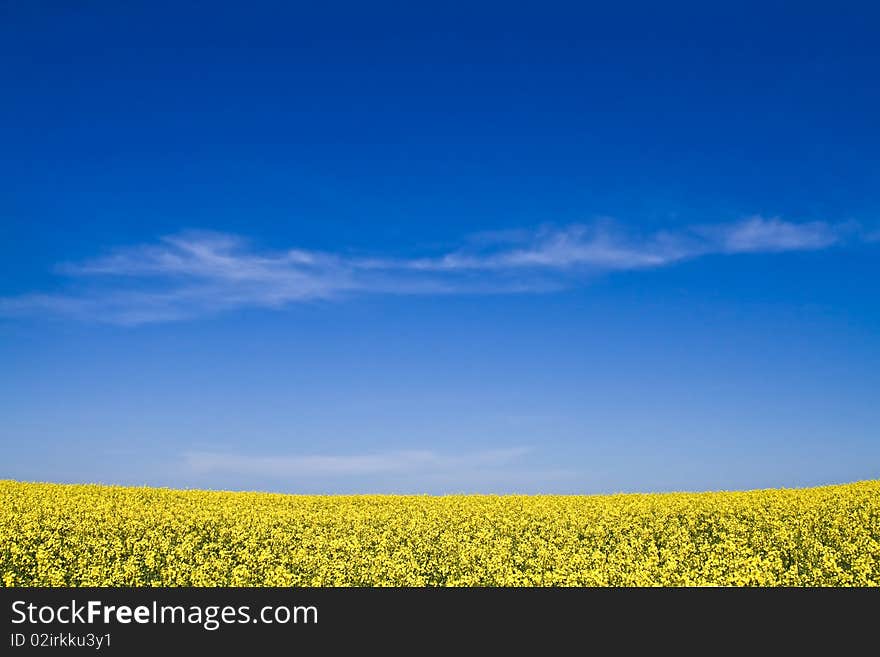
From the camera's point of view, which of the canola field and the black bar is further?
the canola field

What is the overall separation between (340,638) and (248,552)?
29.3 ft

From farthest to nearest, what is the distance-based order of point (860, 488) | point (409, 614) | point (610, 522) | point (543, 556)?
point (860, 488)
point (610, 522)
point (543, 556)
point (409, 614)

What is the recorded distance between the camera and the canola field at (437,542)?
18734mm

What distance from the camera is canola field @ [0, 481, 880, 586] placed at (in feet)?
61.5

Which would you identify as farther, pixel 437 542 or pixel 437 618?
pixel 437 542

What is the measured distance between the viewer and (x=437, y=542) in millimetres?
23609

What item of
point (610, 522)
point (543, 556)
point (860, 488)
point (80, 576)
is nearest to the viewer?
point (80, 576)

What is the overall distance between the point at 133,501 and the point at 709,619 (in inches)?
1097

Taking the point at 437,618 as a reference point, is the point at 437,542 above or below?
above

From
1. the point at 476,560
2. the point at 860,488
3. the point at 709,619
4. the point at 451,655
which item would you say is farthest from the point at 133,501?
the point at 860,488

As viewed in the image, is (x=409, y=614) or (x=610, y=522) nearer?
(x=409, y=614)

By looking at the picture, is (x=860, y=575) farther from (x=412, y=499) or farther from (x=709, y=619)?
(x=412, y=499)

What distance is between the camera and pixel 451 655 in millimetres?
13000

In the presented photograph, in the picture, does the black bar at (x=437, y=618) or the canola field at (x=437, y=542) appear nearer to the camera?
the black bar at (x=437, y=618)
